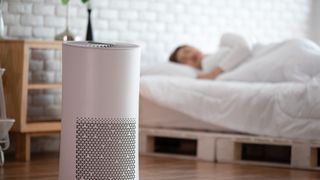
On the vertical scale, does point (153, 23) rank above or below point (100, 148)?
above

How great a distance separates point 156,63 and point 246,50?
2.50 feet

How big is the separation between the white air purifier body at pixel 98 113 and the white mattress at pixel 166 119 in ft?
5.04

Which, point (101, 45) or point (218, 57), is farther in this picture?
point (218, 57)

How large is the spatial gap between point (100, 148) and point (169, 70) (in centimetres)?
213

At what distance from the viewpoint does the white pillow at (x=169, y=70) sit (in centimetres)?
518

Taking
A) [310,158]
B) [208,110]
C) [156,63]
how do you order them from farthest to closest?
[156,63]
[208,110]
[310,158]

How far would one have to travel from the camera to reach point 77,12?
5082mm

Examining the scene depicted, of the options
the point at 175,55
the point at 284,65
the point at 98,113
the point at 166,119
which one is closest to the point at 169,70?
the point at 175,55

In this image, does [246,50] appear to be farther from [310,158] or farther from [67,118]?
[67,118]

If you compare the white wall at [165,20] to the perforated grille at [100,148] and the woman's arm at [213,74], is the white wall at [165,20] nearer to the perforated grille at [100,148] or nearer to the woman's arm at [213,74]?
the woman's arm at [213,74]

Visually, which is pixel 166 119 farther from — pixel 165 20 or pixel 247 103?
pixel 165 20

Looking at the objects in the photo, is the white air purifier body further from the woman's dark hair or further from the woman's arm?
the woman's dark hair

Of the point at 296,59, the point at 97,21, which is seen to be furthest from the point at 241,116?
the point at 97,21

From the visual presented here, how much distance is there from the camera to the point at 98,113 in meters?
3.14
